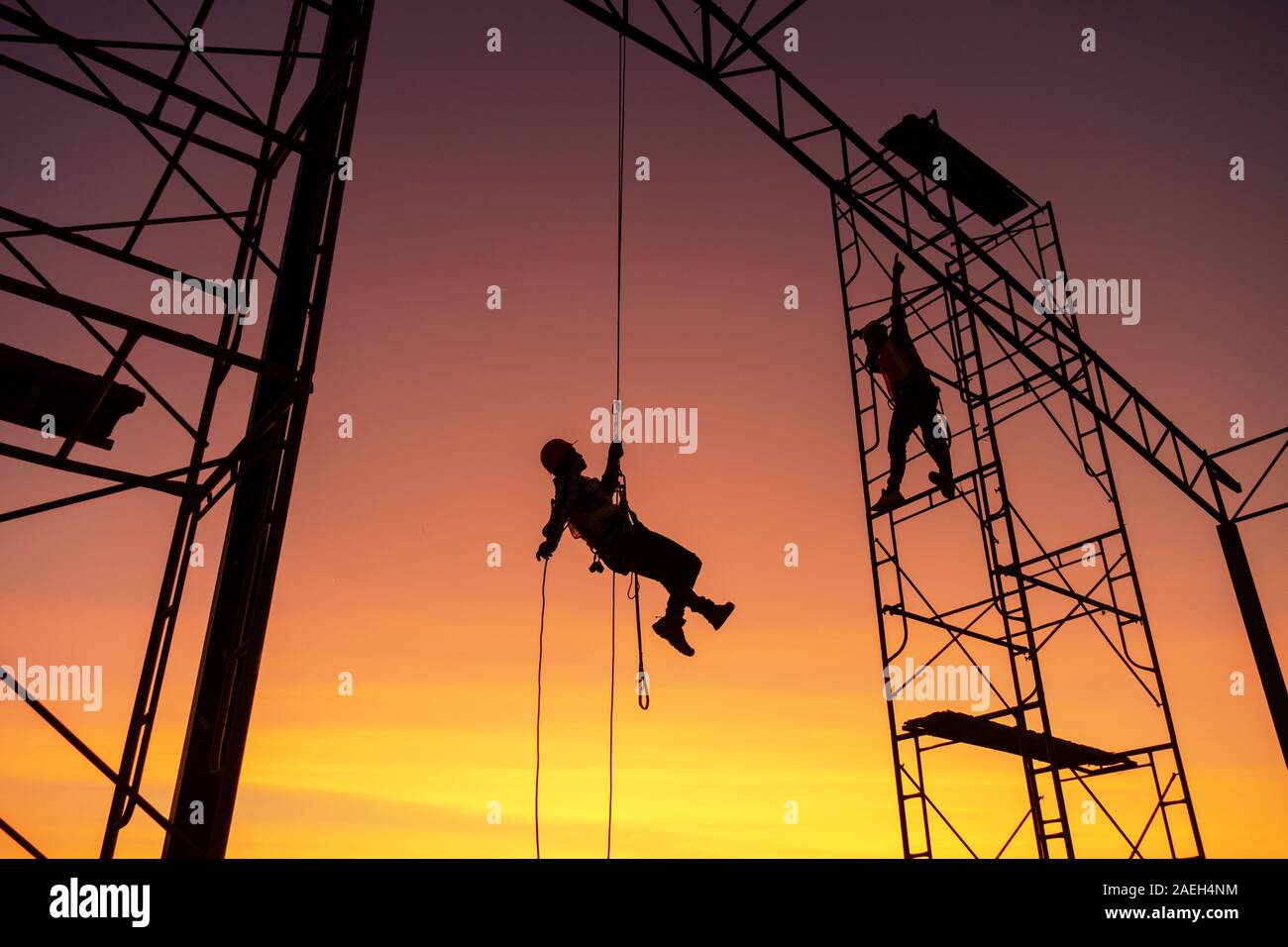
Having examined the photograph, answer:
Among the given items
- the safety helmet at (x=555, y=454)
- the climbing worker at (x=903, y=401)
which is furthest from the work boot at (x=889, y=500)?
the safety helmet at (x=555, y=454)

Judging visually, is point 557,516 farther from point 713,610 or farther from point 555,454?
point 713,610

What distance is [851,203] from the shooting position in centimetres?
994

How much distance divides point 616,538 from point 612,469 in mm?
701

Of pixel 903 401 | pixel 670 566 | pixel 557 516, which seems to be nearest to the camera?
pixel 557 516

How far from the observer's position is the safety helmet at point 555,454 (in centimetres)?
830

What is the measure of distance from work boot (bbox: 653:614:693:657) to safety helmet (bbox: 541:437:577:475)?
1.79 metres

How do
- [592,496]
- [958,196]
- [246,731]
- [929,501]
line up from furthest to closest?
1. [958,196]
2. [929,501]
3. [592,496]
4. [246,731]

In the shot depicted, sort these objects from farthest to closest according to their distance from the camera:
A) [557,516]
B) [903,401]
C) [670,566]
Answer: [903,401] → [670,566] → [557,516]

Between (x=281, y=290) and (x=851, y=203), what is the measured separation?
610 centimetres

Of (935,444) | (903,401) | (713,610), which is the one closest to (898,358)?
(903,401)

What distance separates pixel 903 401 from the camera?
1034cm
